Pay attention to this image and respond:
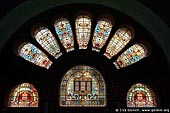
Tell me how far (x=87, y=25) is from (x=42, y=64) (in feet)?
6.36

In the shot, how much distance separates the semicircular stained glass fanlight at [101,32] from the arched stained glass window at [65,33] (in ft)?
2.41

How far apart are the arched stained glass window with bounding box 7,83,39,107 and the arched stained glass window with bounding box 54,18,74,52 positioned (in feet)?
5.59

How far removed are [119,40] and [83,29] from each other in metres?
1.22

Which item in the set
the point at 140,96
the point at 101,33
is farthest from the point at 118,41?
the point at 140,96

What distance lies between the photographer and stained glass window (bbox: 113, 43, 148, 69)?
424 inches

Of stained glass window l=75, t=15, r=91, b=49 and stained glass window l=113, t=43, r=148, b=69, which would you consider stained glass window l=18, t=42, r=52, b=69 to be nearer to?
stained glass window l=75, t=15, r=91, b=49

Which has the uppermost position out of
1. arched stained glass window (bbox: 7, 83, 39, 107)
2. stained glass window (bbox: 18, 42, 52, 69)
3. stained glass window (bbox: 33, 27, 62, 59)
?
stained glass window (bbox: 33, 27, 62, 59)

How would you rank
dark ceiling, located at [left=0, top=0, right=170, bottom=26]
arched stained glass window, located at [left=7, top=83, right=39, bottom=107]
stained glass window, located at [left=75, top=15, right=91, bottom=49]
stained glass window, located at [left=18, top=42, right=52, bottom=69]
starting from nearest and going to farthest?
dark ceiling, located at [left=0, top=0, right=170, bottom=26] → arched stained glass window, located at [left=7, top=83, right=39, bottom=107] → stained glass window, located at [left=18, top=42, right=52, bottom=69] → stained glass window, located at [left=75, top=15, right=91, bottom=49]

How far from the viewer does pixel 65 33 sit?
Result: 11.0 meters

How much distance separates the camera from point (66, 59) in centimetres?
1070

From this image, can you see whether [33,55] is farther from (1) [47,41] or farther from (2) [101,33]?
(2) [101,33]

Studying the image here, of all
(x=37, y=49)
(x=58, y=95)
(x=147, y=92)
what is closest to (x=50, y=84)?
(x=58, y=95)

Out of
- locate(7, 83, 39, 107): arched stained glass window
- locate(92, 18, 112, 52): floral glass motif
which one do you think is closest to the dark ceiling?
locate(92, 18, 112, 52): floral glass motif

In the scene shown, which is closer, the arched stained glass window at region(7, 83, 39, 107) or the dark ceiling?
the dark ceiling
